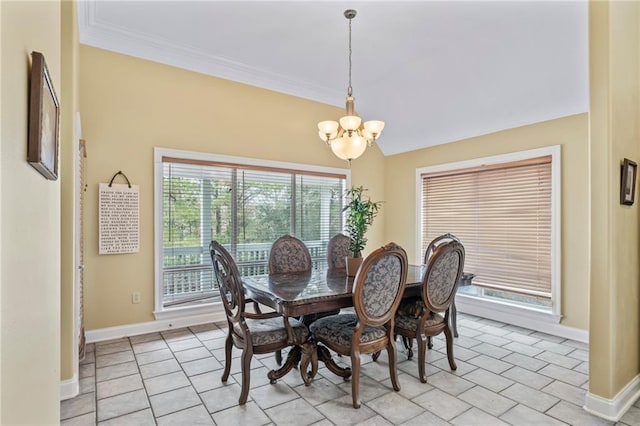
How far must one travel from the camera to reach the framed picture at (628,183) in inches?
96.7

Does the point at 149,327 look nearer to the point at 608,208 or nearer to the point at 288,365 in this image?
the point at 288,365

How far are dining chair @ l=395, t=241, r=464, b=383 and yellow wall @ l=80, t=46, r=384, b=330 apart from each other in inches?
109

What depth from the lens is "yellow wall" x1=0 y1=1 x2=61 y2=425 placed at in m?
0.77

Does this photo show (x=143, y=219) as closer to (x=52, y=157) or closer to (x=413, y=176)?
(x=52, y=157)

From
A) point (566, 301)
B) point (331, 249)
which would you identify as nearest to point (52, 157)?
point (331, 249)

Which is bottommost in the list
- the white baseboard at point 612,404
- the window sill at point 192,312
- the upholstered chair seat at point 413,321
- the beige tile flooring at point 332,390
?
the beige tile flooring at point 332,390

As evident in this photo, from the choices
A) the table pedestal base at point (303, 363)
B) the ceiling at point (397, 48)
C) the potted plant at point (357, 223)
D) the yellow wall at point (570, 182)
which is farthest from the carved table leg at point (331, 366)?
the ceiling at point (397, 48)

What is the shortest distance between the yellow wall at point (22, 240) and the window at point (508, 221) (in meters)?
4.51

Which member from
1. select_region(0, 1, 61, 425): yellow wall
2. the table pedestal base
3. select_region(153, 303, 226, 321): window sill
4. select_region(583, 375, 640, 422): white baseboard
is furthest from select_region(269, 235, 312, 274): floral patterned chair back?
select_region(583, 375, 640, 422): white baseboard

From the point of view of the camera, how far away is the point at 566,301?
→ 3869mm

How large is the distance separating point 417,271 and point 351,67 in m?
2.51

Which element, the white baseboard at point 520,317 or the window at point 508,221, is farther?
the window at point 508,221

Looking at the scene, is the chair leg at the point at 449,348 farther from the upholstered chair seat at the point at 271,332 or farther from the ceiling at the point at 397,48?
the ceiling at the point at 397,48

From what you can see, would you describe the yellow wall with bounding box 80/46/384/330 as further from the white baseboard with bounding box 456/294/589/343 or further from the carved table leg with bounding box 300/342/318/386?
the white baseboard with bounding box 456/294/589/343
